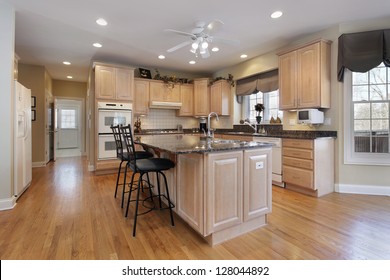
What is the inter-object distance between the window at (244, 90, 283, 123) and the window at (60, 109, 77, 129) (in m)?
7.45

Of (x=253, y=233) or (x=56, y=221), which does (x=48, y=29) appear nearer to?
(x=56, y=221)

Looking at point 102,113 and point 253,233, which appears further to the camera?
point 102,113

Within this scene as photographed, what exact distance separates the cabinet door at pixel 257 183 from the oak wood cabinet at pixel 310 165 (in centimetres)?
135

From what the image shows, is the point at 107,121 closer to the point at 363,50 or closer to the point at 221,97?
the point at 221,97

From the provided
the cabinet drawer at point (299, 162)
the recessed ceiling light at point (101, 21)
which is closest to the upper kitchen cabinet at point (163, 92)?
the recessed ceiling light at point (101, 21)

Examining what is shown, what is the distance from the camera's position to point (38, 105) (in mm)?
5531

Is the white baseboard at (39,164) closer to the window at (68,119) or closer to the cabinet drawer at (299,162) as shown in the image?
the window at (68,119)

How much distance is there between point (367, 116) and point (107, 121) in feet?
15.9

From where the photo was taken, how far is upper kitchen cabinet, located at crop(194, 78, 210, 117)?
18.9ft

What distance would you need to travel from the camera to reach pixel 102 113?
4.48 metres

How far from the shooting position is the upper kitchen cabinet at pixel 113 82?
4477 mm

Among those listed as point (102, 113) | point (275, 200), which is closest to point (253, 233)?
point (275, 200)

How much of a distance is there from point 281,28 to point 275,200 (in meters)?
2.74

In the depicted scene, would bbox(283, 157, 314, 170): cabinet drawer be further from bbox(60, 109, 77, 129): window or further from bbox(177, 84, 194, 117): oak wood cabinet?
bbox(60, 109, 77, 129): window
